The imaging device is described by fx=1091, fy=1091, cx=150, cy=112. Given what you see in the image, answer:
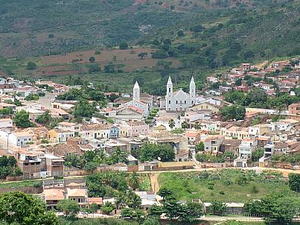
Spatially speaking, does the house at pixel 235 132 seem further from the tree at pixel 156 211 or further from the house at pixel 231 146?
the tree at pixel 156 211

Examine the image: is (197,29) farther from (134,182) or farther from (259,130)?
(134,182)

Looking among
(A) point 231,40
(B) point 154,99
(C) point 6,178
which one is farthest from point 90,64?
(C) point 6,178

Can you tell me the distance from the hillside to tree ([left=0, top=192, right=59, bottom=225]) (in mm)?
37140

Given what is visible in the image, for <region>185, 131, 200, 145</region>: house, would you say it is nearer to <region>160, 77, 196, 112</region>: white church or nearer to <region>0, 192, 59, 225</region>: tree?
<region>160, 77, 196, 112</region>: white church

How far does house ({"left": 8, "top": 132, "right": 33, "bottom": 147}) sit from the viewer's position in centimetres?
5294

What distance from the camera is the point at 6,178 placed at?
48.5 meters

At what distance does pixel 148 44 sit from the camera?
3730 inches

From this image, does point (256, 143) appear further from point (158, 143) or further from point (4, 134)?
point (4, 134)

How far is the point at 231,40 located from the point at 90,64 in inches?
475

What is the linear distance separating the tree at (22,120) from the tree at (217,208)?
13.9 metres

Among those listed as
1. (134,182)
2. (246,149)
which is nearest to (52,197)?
(134,182)

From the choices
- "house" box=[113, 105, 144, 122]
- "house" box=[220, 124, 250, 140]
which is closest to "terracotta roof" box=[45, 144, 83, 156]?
"house" box=[113, 105, 144, 122]

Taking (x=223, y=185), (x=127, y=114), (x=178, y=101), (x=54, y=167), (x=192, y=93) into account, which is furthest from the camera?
(x=192, y=93)

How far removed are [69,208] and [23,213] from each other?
860 cm
